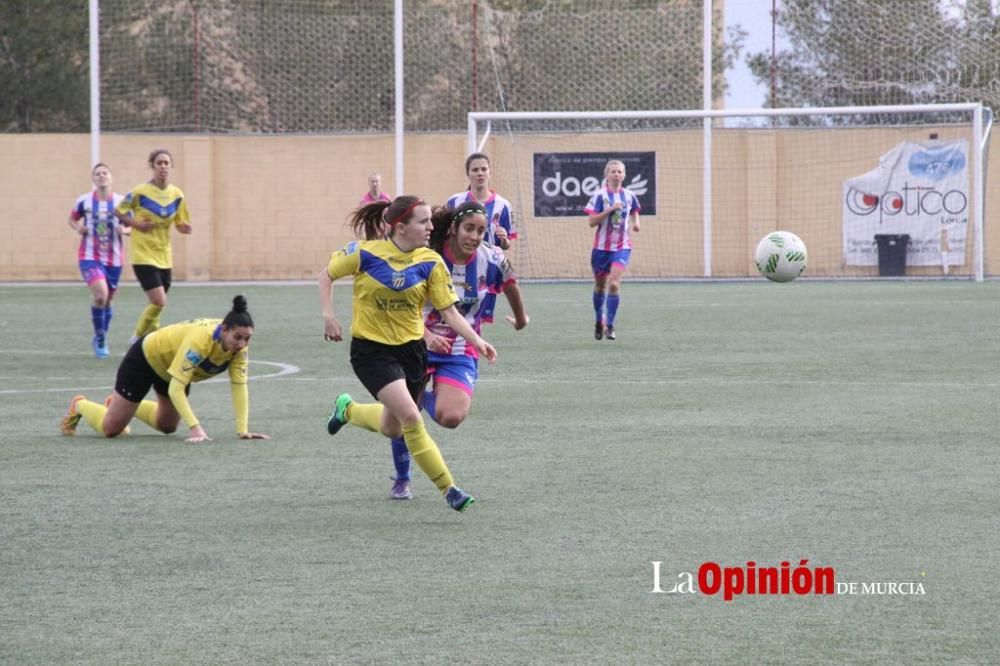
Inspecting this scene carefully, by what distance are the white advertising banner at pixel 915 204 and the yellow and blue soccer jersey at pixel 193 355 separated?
74.6 ft

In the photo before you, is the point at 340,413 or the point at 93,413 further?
the point at 93,413

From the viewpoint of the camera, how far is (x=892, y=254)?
3052cm

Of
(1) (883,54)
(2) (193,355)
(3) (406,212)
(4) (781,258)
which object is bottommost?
(2) (193,355)

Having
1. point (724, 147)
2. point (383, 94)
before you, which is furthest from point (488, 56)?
point (724, 147)

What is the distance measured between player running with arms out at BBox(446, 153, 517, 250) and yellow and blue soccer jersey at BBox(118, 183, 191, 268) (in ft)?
15.0

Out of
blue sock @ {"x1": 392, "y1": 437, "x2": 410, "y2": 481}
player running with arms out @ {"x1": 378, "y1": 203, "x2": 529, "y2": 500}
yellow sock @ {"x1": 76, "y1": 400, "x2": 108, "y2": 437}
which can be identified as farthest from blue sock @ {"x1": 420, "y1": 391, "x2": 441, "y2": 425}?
yellow sock @ {"x1": 76, "y1": 400, "x2": 108, "y2": 437}

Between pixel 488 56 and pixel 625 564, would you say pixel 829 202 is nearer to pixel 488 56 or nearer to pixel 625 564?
pixel 488 56

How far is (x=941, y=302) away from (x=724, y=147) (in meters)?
10.7

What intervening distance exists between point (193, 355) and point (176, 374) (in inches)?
5.8

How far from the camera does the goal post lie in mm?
30875

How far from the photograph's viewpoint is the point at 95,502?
24.4 ft

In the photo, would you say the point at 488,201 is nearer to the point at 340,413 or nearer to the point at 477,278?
the point at 477,278

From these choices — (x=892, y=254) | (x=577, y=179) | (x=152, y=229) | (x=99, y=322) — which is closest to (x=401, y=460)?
(x=99, y=322)

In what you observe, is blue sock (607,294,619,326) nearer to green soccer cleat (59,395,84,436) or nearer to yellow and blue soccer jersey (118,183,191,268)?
yellow and blue soccer jersey (118,183,191,268)
